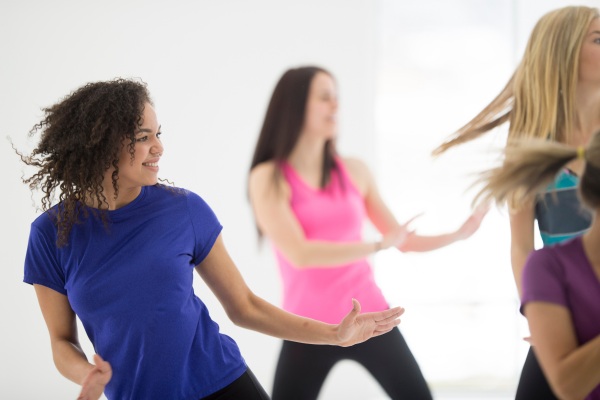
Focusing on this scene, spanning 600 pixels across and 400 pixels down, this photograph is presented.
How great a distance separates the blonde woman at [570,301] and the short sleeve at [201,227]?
785 millimetres

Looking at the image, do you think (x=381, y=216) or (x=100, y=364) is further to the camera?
(x=381, y=216)

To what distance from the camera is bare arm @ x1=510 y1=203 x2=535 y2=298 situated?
1.99 m

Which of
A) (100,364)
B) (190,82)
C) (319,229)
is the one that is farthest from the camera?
(190,82)

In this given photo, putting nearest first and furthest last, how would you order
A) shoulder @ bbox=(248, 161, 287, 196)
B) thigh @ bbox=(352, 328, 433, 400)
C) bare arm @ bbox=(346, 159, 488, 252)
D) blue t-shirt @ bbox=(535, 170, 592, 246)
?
1. blue t-shirt @ bbox=(535, 170, 592, 246)
2. thigh @ bbox=(352, 328, 433, 400)
3. shoulder @ bbox=(248, 161, 287, 196)
4. bare arm @ bbox=(346, 159, 488, 252)

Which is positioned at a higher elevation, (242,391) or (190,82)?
(190,82)

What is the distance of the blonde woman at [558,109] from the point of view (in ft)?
6.44

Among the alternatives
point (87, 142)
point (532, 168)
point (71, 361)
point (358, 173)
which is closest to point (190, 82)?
point (358, 173)

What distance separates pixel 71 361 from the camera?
1.78 metres

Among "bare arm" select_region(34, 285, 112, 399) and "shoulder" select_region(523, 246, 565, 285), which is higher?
"shoulder" select_region(523, 246, 565, 285)

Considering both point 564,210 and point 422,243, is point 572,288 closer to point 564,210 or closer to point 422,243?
point 564,210

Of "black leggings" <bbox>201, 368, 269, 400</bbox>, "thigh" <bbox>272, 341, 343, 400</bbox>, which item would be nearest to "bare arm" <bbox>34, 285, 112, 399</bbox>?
"black leggings" <bbox>201, 368, 269, 400</bbox>

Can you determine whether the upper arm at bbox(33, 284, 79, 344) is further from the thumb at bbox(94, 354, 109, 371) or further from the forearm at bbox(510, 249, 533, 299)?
the forearm at bbox(510, 249, 533, 299)

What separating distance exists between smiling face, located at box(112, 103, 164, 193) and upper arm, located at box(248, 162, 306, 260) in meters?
0.80

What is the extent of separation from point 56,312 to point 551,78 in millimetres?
1361
